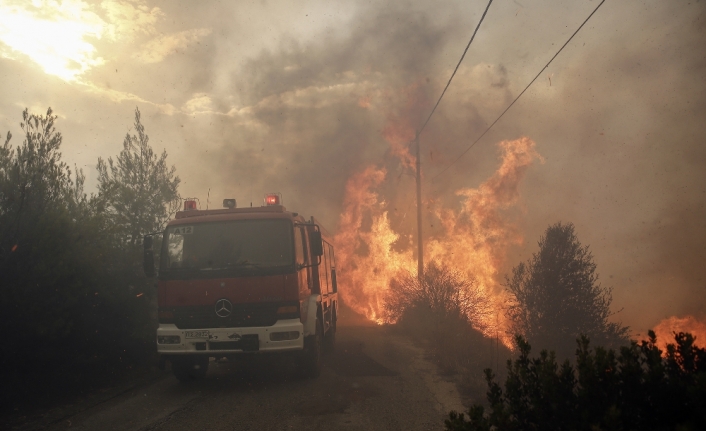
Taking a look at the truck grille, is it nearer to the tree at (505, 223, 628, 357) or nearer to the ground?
the ground

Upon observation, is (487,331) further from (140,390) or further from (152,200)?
(152,200)

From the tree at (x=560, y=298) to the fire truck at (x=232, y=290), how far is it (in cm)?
1434

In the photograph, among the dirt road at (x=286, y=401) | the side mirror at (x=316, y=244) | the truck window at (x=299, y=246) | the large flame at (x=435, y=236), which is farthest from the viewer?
the large flame at (x=435, y=236)

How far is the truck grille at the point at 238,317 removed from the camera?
875 centimetres

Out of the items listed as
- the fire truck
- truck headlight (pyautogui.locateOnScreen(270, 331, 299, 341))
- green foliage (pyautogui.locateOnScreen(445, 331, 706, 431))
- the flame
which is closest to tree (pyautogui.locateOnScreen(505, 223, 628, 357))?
the fire truck

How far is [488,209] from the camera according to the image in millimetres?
27938

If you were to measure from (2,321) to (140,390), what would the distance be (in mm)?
2619

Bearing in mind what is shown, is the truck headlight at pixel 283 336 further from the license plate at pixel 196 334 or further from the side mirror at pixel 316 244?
the side mirror at pixel 316 244

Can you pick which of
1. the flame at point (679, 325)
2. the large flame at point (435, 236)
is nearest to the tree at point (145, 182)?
the large flame at point (435, 236)

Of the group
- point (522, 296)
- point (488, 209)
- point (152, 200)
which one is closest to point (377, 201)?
point (488, 209)

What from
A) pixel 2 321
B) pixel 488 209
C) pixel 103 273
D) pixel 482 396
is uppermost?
pixel 488 209

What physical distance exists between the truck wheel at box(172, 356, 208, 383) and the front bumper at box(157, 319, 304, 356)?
0.63m

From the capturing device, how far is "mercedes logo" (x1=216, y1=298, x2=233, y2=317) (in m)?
8.76

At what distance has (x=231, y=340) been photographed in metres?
8.72
